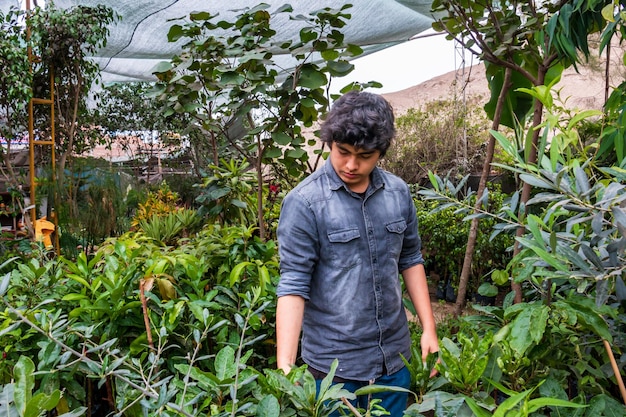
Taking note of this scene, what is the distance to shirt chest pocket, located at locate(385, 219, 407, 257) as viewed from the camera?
1.51m

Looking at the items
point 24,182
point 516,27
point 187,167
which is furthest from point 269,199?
point 187,167

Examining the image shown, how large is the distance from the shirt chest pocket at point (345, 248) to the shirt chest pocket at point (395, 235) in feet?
0.29

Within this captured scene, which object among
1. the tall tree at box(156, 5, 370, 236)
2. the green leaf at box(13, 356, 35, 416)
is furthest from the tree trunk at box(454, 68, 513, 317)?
the green leaf at box(13, 356, 35, 416)

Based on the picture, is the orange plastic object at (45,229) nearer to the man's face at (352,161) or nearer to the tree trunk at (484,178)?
the tree trunk at (484,178)

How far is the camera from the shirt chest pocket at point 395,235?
59.3 inches

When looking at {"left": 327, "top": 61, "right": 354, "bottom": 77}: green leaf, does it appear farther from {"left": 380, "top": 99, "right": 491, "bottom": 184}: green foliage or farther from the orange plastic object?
{"left": 380, "top": 99, "right": 491, "bottom": 184}: green foliage

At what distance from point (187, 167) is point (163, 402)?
32.9 ft

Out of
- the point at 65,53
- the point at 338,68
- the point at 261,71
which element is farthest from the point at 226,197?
the point at 65,53

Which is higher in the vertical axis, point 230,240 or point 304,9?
point 304,9

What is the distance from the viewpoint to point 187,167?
1051 cm

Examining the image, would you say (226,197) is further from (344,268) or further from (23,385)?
(23,385)

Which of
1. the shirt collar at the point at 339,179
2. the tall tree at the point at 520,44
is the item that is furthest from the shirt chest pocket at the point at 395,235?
the tall tree at the point at 520,44

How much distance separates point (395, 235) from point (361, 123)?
333 mm

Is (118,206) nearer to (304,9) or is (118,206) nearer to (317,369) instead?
(304,9)
